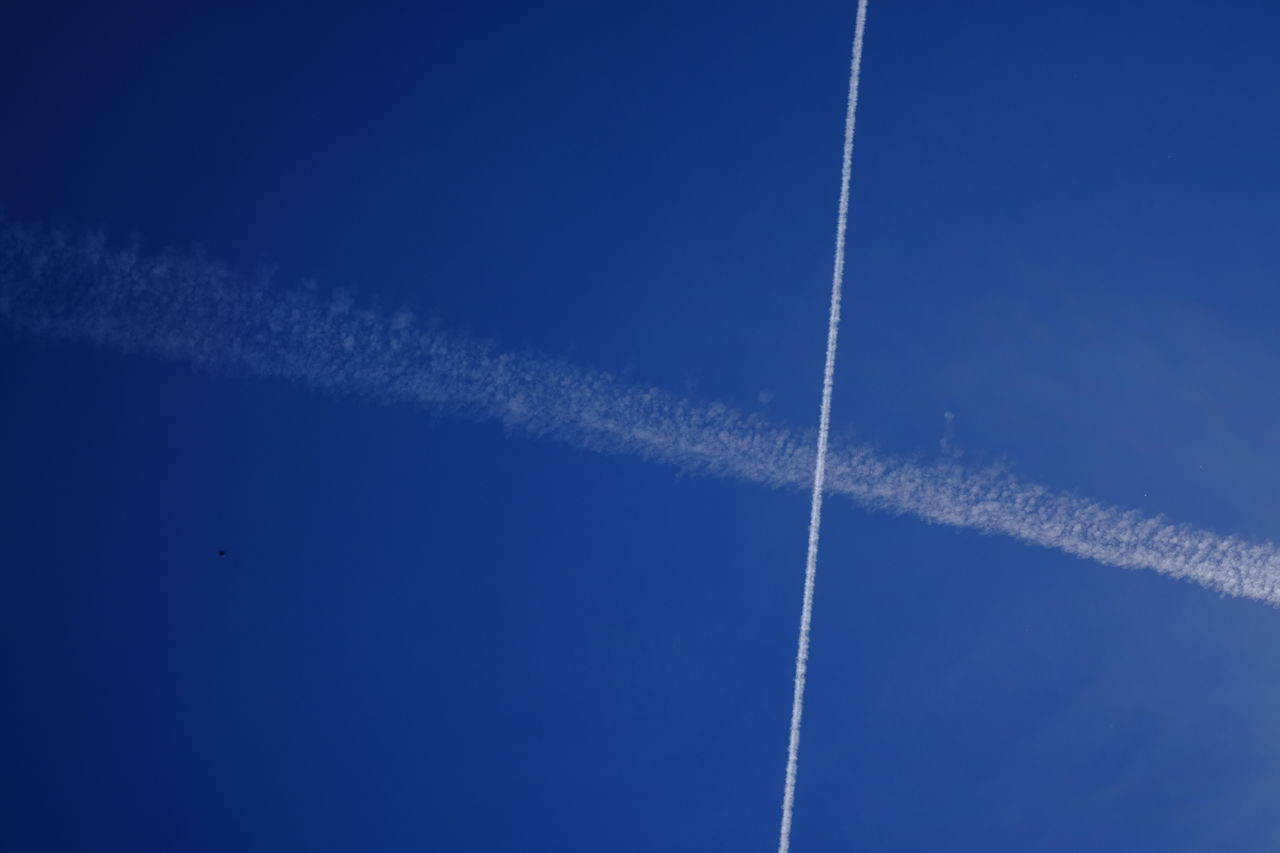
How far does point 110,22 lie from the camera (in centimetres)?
273

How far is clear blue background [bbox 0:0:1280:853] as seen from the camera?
105 inches

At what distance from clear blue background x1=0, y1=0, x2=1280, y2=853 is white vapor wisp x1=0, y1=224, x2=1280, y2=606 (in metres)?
0.06

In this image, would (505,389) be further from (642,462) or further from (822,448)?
(822,448)

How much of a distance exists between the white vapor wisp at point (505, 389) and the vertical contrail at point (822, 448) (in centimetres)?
6

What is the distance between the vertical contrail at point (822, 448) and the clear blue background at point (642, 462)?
33 mm

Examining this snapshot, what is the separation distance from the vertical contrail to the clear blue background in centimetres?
3

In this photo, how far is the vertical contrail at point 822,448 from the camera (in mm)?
2779

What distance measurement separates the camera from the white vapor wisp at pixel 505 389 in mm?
2709

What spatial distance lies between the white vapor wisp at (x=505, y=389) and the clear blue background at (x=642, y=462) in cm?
6

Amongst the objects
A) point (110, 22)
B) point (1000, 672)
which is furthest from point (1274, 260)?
point (110, 22)

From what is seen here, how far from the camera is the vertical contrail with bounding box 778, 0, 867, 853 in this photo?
2.78m

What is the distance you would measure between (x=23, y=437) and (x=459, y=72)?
5.06ft

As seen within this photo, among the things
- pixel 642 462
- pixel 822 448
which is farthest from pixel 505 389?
pixel 822 448

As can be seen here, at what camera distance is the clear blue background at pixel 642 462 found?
2.68m
